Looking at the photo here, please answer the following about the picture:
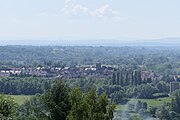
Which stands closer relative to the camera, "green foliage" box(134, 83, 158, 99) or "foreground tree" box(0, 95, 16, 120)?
"foreground tree" box(0, 95, 16, 120)

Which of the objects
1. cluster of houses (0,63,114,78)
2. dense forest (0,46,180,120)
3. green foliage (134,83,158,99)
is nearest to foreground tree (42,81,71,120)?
dense forest (0,46,180,120)

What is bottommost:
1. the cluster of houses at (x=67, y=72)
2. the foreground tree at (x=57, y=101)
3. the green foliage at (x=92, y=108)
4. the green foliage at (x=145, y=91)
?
the cluster of houses at (x=67, y=72)

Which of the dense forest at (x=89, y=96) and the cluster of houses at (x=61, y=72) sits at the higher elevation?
the dense forest at (x=89, y=96)

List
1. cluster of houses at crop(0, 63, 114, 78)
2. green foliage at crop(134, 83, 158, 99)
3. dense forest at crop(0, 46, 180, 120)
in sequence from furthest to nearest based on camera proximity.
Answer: cluster of houses at crop(0, 63, 114, 78)
green foliage at crop(134, 83, 158, 99)
dense forest at crop(0, 46, 180, 120)

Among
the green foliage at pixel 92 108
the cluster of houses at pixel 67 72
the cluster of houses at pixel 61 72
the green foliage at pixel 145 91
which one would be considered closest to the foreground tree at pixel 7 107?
the green foliage at pixel 92 108

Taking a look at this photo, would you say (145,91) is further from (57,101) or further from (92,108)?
(92,108)

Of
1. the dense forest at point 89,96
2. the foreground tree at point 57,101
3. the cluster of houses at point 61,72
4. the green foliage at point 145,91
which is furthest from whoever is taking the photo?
the cluster of houses at point 61,72

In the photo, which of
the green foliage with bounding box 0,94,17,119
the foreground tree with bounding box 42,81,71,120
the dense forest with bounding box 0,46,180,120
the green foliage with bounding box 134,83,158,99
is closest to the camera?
the dense forest with bounding box 0,46,180,120

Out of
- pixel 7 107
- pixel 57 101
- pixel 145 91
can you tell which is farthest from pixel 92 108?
pixel 145 91

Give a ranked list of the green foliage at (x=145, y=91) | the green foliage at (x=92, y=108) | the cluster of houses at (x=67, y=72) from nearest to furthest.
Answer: the green foliage at (x=92, y=108)
the green foliage at (x=145, y=91)
the cluster of houses at (x=67, y=72)

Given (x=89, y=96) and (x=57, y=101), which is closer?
(x=89, y=96)

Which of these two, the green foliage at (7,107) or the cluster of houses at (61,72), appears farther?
the cluster of houses at (61,72)

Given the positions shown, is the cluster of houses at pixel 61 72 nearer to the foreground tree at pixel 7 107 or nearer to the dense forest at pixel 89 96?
the dense forest at pixel 89 96

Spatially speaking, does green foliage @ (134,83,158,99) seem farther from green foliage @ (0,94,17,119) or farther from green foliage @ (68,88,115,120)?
green foliage @ (68,88,115,120)
